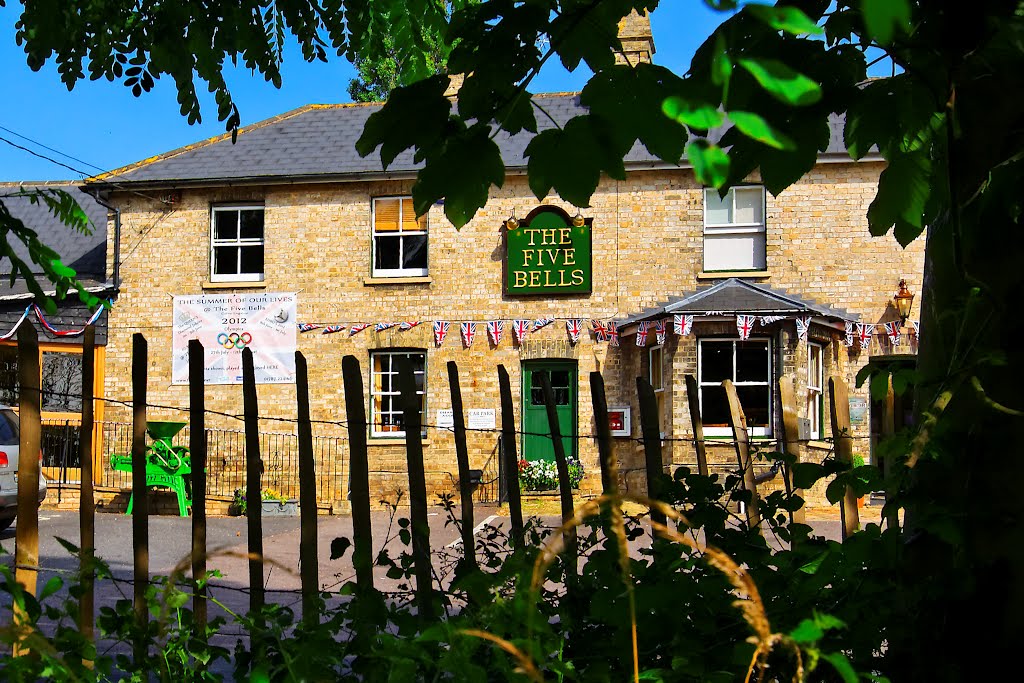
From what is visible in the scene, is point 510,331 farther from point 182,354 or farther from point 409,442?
point 409,442

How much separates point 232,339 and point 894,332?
1164cm

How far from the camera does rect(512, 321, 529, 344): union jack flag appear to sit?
52.6ft

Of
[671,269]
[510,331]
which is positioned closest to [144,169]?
[510,331]

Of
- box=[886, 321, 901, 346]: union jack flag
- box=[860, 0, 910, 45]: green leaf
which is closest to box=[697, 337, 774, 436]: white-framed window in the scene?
box=[886, 321, 901, 346]: union jack flag

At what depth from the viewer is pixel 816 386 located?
624 inches

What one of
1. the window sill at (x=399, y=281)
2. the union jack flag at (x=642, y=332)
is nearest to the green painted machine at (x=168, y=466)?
the window sill at (x=399, y=281)

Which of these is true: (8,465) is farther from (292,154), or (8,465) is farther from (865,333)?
(865,333)

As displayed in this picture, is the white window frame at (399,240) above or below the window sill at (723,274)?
above

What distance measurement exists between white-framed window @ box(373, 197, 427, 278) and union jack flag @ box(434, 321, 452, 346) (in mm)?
1008

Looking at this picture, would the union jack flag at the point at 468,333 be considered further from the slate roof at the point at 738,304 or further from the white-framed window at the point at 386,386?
the slate roof at the point at 738,304

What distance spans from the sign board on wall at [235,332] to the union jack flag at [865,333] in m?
9.88

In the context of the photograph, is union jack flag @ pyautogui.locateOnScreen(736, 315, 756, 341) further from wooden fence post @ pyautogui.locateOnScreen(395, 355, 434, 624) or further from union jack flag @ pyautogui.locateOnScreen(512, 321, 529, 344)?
wooden fence post @ pyautogui.locateOnScreen(395, 355, 434, 624)

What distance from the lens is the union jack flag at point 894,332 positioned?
15335mm

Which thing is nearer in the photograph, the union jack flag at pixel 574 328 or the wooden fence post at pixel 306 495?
the wooden fence post at pixel 306 495
